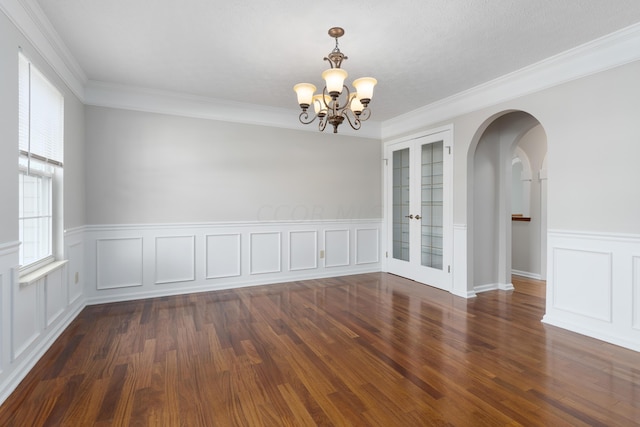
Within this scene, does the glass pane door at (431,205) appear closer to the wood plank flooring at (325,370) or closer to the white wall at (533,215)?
the wood plank flooring at (325,370)

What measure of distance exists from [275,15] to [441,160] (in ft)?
10.2

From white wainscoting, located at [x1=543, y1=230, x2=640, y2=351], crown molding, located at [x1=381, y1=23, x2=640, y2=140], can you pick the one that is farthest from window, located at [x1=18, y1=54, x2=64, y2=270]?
white wainscoting, located at [x1=543, y1=230, x2=640, y2=351]

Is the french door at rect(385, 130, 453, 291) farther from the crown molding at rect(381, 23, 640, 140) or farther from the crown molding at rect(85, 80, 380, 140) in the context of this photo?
the crown molding at rect(85, 80, 380, 140)

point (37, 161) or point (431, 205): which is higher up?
point (37, 161)

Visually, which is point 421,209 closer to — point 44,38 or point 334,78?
point 334,78

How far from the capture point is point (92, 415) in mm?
1884

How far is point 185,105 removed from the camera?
4391 mm

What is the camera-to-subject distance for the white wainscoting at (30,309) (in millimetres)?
2111

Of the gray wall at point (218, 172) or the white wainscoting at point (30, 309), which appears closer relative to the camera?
the white wainscoting at point (30, 309)

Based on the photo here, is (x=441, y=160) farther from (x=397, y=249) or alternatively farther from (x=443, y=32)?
(x=443, y=32)

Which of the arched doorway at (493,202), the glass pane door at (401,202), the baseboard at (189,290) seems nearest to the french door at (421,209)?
the glass pane door at (401,202)

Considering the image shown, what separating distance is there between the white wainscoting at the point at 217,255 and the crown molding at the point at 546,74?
7.29 ft

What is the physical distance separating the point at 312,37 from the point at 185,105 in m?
2.31

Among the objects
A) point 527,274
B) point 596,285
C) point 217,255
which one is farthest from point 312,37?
point 527,274
